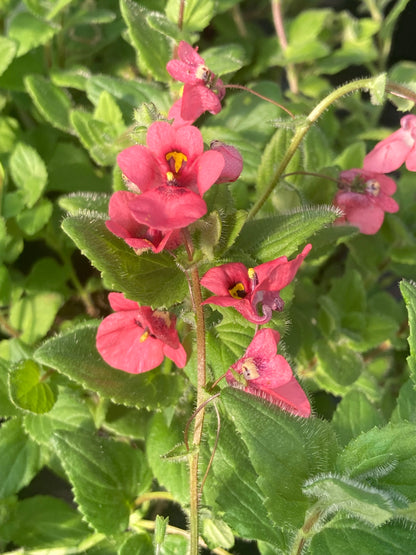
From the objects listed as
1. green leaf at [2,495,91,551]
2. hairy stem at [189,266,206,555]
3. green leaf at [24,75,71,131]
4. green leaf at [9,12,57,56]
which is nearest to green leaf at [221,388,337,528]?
hairy stem at [189,266,206,555]

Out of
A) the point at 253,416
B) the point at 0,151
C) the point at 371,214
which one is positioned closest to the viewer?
the point at 253,416

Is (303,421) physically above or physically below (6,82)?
below

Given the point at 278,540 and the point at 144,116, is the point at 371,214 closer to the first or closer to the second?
the point at 144,116

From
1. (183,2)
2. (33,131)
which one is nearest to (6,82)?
(33,131)

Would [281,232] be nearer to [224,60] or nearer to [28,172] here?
[224,60]

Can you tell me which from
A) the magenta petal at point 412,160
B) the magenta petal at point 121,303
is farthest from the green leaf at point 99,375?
the magenta petal at point 412,160

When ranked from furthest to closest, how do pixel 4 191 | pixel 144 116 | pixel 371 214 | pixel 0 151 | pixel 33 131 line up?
pixel 33 131 < pixel 0 151 < pixel 4 191 < pixel 371 214 < pixel 144 116

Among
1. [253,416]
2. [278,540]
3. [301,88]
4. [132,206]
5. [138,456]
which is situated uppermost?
[132,206]

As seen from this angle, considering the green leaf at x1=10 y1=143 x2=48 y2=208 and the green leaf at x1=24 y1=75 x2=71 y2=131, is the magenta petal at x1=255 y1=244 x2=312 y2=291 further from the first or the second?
the green leaf at x1=24 y1=75 x2=71 y2=131
